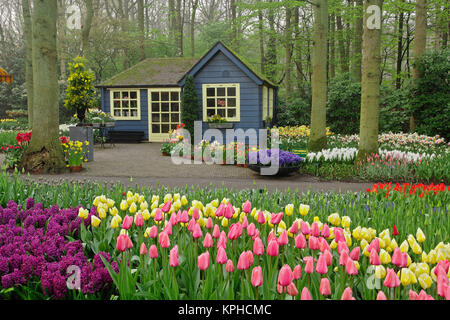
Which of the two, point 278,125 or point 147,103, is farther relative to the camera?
point 278,125

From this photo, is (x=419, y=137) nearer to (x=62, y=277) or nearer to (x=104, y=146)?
(x=104, y=146)

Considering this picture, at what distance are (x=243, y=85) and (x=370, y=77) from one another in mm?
9121

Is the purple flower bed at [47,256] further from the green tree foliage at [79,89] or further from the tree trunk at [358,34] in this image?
the tree trunk at [358,34]

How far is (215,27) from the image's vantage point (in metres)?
33.4

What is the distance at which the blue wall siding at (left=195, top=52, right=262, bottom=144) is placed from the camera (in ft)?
59.6

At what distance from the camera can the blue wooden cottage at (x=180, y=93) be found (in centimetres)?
1820

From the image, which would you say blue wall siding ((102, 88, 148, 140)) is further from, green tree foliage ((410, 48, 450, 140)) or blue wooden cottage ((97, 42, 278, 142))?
green tree foliage ((410, 48, 450, 140))

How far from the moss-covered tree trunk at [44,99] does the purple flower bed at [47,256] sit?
23.1ft

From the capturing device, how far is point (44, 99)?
412 inches

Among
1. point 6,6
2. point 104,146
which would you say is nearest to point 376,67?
point 104,146

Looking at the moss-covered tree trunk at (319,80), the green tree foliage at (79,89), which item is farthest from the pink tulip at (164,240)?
the green tree foliage at (79,89)

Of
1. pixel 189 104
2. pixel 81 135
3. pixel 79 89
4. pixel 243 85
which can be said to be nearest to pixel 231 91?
pixel 243 85
